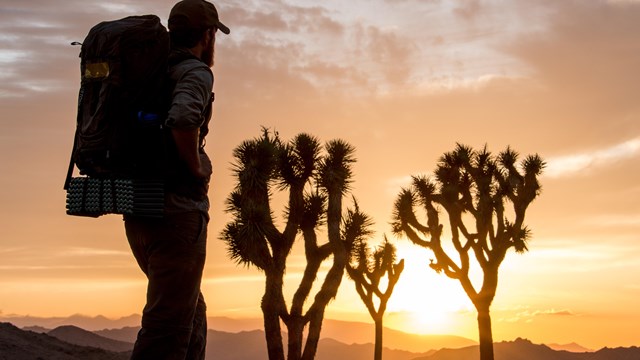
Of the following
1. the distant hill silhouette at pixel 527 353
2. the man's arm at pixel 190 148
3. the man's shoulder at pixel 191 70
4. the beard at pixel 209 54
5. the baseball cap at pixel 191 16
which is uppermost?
the distant hill silhouette at pixel 527 353

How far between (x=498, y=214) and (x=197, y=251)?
2200 cm

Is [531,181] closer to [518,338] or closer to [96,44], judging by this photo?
[96,44]

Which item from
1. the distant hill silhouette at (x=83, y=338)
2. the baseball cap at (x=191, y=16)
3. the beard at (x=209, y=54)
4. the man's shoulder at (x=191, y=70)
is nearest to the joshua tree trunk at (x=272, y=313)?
the beard at (x=209, y=54)

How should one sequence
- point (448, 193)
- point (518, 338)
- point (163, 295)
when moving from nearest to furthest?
point (163, 295)
point (448, 193)
point (518, 338)

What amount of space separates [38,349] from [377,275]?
10.9 meters

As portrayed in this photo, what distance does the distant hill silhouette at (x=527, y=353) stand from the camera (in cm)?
4900

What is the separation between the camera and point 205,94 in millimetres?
3697

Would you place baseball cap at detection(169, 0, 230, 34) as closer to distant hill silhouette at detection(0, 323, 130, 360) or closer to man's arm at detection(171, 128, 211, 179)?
man's arm at detection(171, 128, 211, 179)

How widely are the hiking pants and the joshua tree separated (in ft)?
75.5

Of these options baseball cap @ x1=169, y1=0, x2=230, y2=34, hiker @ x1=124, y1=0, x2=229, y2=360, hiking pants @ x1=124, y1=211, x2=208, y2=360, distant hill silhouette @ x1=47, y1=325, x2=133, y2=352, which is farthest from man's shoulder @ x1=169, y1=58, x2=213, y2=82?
distant hill silhouette @ x1=47, y1=325, x2=133, y2=352

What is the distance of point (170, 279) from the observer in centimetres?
365

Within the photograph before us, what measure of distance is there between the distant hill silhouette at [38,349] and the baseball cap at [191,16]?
1645cm

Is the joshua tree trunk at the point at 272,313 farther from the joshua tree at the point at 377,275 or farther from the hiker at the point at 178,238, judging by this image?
the hiker at the point at 178,238

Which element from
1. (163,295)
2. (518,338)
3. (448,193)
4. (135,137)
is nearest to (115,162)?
(135,137)
